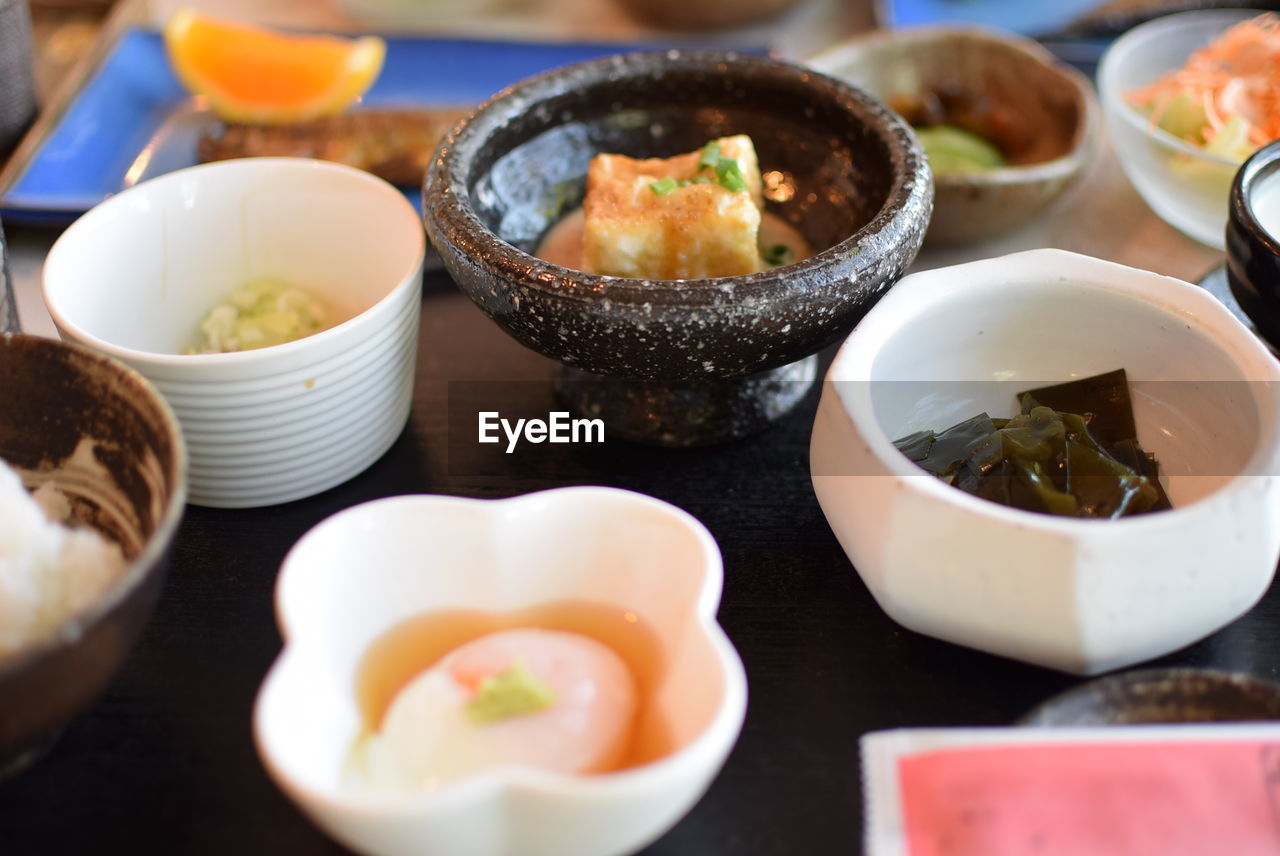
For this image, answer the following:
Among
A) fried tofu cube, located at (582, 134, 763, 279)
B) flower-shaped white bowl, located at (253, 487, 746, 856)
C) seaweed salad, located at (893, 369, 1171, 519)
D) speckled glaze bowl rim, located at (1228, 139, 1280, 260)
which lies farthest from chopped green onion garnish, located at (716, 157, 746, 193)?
speckled glaze bowl rim, located at (1228, 139, 1280, 260)

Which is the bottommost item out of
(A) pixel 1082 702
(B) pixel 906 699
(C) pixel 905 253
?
(B) pixel 906 699

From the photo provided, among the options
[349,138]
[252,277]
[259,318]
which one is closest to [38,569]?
[259,318]

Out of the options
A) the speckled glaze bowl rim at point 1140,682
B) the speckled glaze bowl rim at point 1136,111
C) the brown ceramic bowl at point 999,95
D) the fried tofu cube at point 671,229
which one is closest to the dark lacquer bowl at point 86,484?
the fried tofu cube at point 671,229

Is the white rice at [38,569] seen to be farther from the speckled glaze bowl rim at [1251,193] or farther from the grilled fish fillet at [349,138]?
the speckled glaze bowl rim at [1251,193]

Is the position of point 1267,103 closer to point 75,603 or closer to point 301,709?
point 301,709

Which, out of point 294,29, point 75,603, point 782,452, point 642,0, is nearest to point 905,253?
point 782,452

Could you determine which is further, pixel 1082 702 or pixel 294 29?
pixel 294 29

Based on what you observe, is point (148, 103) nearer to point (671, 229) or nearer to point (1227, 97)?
point (671, 229)
